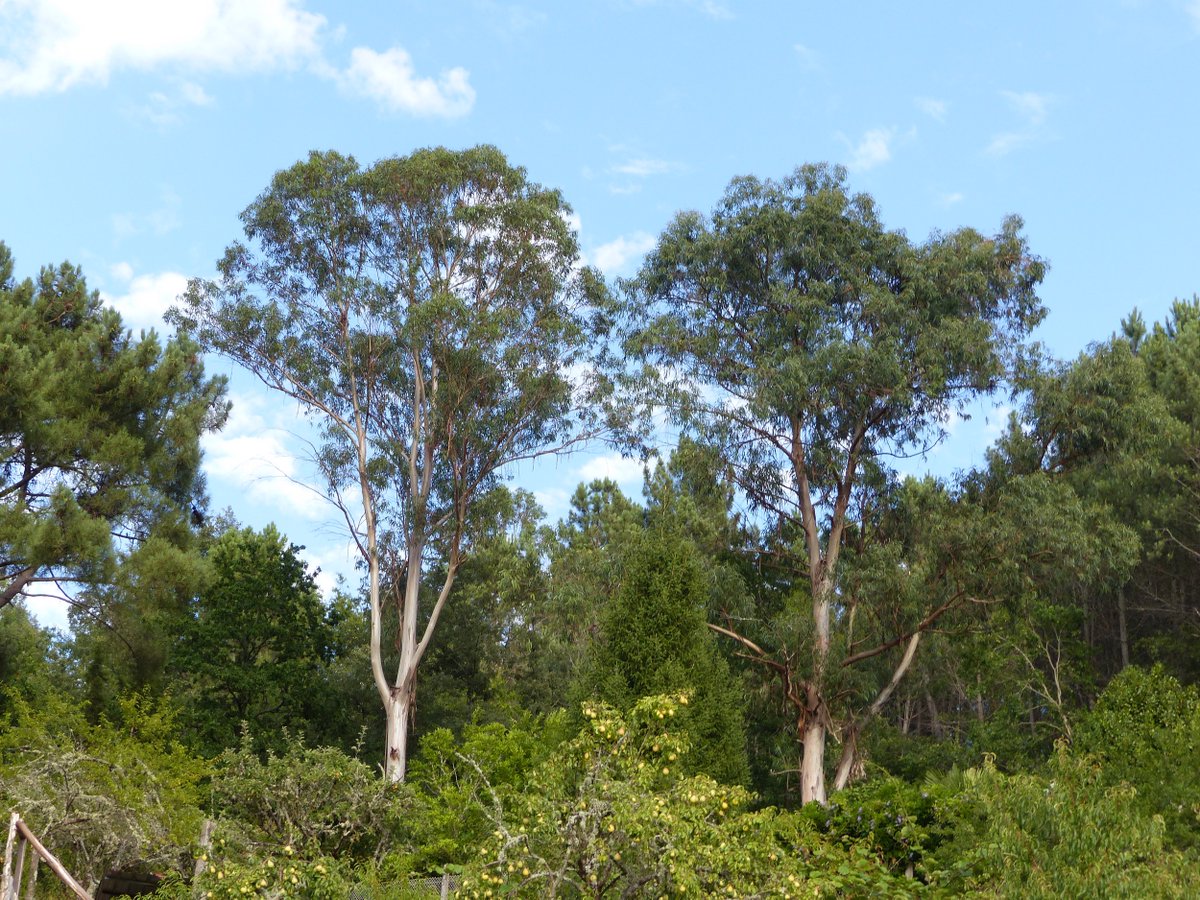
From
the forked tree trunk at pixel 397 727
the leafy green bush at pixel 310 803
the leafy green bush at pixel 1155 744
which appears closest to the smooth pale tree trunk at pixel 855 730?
the leafy green bush at pixel 1155 744

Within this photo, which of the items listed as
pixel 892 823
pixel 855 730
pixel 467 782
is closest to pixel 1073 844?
pixel 892 823

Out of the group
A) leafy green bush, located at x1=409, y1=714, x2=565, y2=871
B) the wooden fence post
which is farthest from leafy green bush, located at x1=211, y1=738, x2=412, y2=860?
the wooden fence post

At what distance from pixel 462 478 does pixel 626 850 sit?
17.9 metres

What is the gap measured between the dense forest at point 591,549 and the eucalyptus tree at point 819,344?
8 centimetres

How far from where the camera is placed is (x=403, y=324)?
83.4 feet

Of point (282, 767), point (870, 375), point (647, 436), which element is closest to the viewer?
point (282, 767)

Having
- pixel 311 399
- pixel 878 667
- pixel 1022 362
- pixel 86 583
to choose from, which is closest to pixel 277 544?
pixel 311 399

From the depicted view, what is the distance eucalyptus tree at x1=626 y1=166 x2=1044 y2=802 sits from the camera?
73.9 feet

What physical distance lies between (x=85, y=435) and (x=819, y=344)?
13.9 metres

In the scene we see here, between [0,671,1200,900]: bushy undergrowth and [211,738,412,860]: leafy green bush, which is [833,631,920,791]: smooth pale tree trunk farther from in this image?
[211,738,412,860]: leafy green bush

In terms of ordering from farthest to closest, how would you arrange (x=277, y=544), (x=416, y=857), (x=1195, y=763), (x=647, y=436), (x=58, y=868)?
(x=277, y=544) < (x=647, y=436) < (x=416, y=857) < (x=1195, y=763) < (x=58, y=868)

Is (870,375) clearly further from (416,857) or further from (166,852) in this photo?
(166,852)

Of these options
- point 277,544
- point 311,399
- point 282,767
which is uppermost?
point 311,399

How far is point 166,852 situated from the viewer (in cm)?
1320
